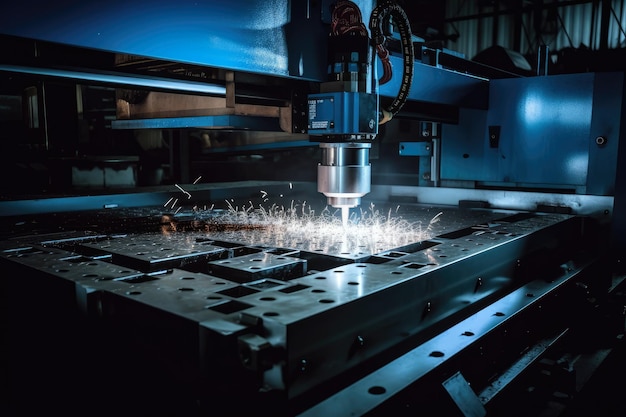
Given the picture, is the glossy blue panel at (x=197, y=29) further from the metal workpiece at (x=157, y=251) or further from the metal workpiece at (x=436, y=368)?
the metal workpiece at (x=436, y=368)

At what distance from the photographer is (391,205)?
2.19m

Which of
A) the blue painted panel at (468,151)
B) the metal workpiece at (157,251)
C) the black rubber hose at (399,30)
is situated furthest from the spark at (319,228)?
the blue painted panel at (468,151)

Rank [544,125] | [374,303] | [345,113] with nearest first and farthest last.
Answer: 1. [374,303]
2. [345,113]
3. [544,125]

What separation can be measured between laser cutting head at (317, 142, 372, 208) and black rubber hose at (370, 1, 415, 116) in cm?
19

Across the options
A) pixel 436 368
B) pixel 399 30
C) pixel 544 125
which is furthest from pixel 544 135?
pixel 436 368

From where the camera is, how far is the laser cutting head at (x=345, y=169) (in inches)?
52.9

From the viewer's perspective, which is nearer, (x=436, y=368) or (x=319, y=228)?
(x=436, y=368)

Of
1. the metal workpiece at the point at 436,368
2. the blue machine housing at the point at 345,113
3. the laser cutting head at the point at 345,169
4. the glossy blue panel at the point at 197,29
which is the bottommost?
the metal workpiece at the point at 436,368

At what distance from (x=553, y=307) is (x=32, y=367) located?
1.25m

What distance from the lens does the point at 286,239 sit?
4.33 feet

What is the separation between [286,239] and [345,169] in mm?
239

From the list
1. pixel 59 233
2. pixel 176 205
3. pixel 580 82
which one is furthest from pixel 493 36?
pixel 59 233

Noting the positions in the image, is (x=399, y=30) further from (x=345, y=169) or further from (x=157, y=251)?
(x=157, y=251)

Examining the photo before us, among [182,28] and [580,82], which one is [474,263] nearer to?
[182,28]
